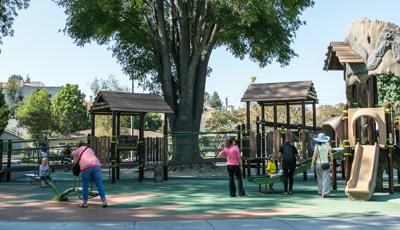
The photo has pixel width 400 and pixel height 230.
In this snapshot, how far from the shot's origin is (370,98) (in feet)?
48.6

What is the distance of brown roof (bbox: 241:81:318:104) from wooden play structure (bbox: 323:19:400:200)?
320cm

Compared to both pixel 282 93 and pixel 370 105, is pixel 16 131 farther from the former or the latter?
pixel 370 105

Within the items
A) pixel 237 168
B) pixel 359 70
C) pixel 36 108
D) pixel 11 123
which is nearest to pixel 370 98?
pixel 359 70

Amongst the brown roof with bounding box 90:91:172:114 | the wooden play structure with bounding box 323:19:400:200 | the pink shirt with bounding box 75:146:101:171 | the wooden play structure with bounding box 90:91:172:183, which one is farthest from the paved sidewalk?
the brown roof with bounding box 90:91:172:114

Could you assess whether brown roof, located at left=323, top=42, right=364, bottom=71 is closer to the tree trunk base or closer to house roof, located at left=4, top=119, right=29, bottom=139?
the tree trunk base

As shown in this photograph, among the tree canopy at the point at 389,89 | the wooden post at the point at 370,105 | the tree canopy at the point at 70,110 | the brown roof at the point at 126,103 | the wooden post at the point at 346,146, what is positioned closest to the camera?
the wooden post at the point at 346,146

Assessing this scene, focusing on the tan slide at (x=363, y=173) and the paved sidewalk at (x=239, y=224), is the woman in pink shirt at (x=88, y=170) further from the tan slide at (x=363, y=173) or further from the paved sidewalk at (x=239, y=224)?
the tan slide at (x=363, y=173)

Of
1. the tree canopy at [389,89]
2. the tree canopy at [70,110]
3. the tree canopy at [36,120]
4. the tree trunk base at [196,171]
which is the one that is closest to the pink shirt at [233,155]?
the tree trunk base at [196,171]

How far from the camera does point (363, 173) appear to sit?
12.8 metres

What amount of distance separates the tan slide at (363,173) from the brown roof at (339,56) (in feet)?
10.0

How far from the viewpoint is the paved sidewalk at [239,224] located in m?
8.55

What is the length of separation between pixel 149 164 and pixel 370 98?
9.36 m

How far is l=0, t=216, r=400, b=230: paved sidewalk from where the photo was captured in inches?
337

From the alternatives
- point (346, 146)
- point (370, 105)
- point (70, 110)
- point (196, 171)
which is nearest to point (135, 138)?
point (196, 171)
